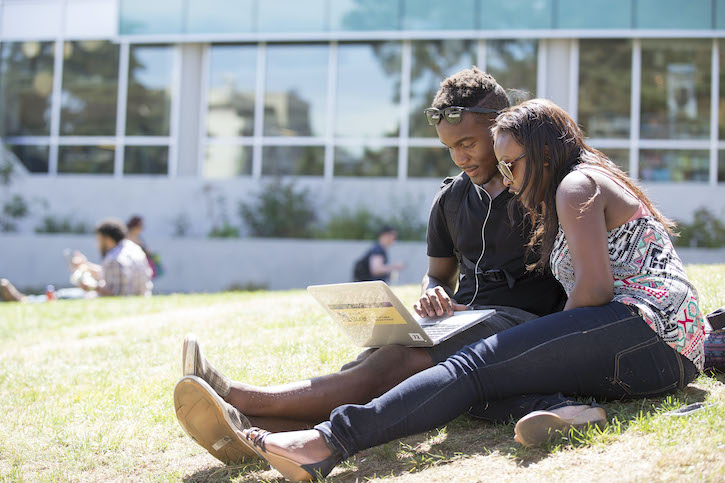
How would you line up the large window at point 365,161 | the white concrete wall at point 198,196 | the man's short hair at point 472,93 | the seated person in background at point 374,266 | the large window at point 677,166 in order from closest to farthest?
the man's short hair at point 472,93, the seated person in background at point 374,266, the white concrete wall at point 198,196, the large window at point 677,166, the large window at point 365,161

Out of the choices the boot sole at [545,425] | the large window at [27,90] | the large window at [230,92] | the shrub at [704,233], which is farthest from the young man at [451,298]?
the large window at [27,90]

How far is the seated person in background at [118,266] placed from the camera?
9633 mm

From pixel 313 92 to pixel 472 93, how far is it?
12.6m

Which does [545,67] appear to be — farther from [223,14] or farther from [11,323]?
[11,323]

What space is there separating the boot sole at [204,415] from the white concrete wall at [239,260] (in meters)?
Answer: 10.6

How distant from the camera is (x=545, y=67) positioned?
1527 cm

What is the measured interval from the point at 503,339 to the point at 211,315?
16.3ft

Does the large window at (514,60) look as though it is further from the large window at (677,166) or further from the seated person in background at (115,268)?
the seated person in background at (115,268)

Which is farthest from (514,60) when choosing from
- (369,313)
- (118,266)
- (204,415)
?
(204,415)

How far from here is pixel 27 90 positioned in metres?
17.7

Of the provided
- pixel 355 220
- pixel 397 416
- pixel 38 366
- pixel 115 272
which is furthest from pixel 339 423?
pixel 355 220

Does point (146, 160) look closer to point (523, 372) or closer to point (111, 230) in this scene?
point (111, 230)

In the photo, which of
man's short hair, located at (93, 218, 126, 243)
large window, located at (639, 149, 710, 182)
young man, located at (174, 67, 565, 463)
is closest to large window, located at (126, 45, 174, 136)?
man's short hair, located at (93, 218, 126, 243)

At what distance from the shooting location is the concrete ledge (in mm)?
14398
